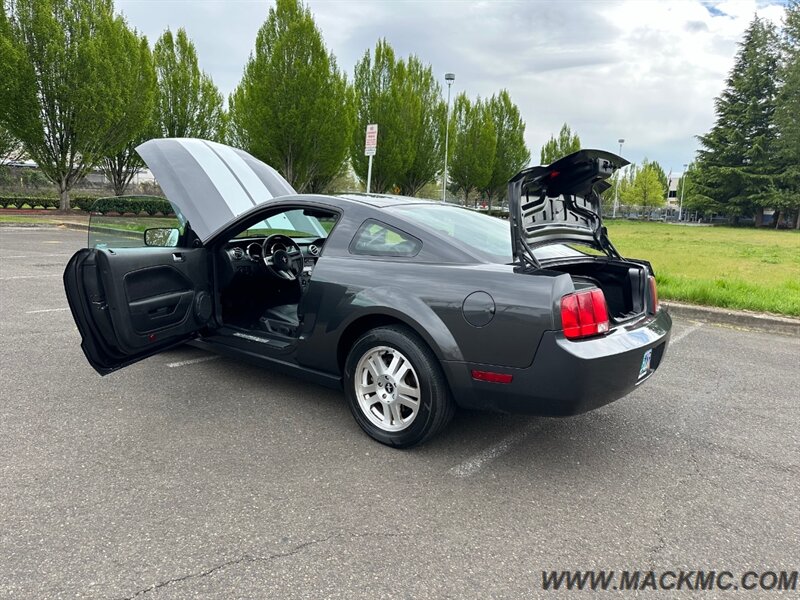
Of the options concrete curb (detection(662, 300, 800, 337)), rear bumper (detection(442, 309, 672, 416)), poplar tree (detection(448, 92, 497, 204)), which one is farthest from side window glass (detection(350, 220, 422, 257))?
poplar tree (detection(448, 92, 497, 204))

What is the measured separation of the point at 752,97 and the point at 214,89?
3971 centimetres

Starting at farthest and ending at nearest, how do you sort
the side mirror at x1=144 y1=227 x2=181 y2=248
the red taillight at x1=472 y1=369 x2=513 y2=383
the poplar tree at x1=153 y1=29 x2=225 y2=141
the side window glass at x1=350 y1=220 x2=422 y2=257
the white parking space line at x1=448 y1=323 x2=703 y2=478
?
1. the poplar tree at x1=153 y1=29 x2=225 y2=141
2. the side mirror at x1=144 y1=227 x2=181 y2=248
3. the side window glass at x1=350 y1=220 x2=422 y2=257
4. the white parking space line at x1=448 y1=323 x2=703 y2=478
5. the red taillight at x1=472 y1=369 x2=513 y2=383

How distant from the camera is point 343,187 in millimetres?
43594

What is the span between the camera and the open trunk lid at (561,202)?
3.01 meters

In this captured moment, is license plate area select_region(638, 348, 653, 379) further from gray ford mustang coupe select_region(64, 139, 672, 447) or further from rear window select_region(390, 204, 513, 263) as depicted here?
rear window select_region(390, 204, 513, 263)

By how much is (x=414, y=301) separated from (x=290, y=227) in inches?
99.6

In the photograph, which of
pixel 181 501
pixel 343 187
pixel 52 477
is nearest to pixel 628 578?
pixel 181 501

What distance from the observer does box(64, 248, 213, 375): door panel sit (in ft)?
10.5

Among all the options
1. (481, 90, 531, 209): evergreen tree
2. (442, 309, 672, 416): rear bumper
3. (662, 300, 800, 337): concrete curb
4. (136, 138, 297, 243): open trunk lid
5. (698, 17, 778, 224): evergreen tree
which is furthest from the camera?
(481, 90, 531, 209): evergreen tree

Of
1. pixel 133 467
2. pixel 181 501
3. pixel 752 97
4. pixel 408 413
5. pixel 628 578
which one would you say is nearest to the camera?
pixel 628 578

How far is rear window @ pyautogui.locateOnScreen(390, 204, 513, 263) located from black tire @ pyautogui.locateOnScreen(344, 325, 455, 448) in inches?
25.7

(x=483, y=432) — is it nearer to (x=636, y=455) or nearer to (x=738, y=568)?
(x=636, y=455)

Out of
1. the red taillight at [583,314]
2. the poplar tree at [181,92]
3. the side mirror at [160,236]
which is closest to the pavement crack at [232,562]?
the red taillight at [583,314]

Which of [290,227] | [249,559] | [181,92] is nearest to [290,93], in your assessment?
[181,92]
